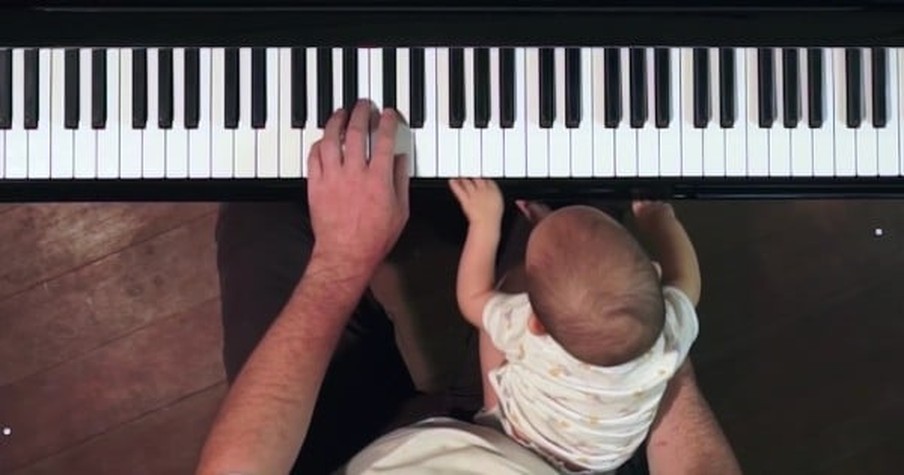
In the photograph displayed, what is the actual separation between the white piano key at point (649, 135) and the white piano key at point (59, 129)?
66 centimetres

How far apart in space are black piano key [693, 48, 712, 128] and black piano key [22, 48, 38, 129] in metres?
0.76

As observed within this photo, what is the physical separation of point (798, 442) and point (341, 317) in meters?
0.77

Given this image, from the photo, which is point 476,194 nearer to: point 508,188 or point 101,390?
point 508,188

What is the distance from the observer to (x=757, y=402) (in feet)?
6.07

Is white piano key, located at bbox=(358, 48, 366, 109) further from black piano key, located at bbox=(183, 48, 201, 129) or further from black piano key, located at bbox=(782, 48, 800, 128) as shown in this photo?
black piano key, located at bbox=(782, 48, 800, 128)

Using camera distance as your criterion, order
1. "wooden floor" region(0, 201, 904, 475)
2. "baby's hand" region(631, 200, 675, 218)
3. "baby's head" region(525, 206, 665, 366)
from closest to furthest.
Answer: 1. "baby's head" region(525, 206, 665, 366)
2. "baby's hand" region(631, 200, 675, 218)
3. "wooden floor" region(0, 201, 904, 475)

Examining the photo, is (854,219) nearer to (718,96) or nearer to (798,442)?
(798,442)

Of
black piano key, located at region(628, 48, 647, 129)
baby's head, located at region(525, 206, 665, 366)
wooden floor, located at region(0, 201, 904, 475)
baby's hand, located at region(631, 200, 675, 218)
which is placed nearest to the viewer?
baby's head, located at region(525, 206, 665, 366)

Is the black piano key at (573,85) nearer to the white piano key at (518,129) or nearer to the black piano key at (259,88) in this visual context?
the white piano key at (518,129)

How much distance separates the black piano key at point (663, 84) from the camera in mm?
1469

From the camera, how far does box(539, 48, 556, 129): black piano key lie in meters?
1.46

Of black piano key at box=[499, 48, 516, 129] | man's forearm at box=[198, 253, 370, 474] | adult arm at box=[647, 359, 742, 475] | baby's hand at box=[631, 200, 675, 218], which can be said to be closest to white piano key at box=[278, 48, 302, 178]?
man's forearm at box=[198, 253, 370, 474]

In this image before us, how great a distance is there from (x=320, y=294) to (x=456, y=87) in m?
0.29

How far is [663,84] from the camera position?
147 cm
